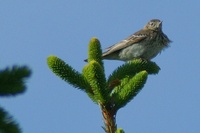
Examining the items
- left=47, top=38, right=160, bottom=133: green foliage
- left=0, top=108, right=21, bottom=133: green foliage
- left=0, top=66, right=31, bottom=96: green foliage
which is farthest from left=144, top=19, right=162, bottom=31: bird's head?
left=0, top=108, right=21, bottom=133: green foliage

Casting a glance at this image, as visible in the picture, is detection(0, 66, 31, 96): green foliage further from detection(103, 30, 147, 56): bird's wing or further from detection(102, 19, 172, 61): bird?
detection(103, 30, 147, 56): bird's wing

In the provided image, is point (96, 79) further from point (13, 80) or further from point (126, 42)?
point (126, 42)

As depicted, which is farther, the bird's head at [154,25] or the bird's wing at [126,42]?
the bird's head at [154,25]

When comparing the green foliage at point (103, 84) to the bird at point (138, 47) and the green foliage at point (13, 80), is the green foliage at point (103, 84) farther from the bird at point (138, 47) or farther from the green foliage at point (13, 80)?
the bird at point (138, 47)

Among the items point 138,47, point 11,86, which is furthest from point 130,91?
point 138,47

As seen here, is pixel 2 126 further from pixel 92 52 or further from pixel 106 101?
pixel 92 52

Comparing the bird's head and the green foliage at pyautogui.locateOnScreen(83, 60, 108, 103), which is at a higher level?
the bird's head

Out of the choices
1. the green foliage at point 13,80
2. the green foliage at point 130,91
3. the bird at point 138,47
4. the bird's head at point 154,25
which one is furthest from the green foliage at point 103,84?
the bird's head at point 154,25
